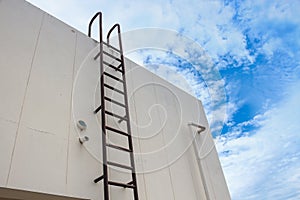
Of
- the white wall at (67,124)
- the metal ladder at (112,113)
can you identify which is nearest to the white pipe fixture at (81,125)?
the white wall at (67,124)

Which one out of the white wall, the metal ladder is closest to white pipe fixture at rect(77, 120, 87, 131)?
the white wall

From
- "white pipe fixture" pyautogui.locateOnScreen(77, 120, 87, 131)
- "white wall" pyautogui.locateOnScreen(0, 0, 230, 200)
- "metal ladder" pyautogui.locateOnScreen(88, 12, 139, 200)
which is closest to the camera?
"white wall" pyautogui.locateOnScreen(0, 0, 230, 200)

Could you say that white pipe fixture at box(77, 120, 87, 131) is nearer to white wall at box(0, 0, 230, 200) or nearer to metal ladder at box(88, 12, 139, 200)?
white wall at box(0, 0, 230, 200)

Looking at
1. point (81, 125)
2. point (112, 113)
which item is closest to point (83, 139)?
point (81, 125)

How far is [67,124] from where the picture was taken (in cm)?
183

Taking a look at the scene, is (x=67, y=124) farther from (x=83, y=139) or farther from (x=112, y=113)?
(x=112, y=113)

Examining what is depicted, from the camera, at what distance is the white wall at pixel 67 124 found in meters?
1.52

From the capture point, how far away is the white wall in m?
1.52

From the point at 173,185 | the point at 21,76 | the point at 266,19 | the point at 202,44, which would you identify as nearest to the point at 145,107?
the point at 173,185

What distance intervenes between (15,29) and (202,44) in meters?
2.32

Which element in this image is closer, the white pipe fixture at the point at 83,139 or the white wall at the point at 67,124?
the white wall at the point at 67,124

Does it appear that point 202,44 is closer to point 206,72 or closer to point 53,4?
point 206,72

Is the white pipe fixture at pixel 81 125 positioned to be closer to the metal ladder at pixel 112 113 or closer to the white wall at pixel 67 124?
the white wall at pixel 67 124

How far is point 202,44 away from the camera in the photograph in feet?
10.3
